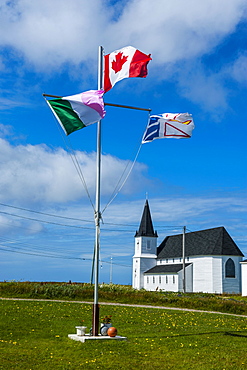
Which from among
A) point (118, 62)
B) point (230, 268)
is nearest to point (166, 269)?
point (230, 268)

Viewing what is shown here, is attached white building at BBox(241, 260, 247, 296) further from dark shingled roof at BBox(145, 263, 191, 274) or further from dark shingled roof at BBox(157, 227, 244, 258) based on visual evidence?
dark shingled roof at BBox(145, 263, 191, 274)

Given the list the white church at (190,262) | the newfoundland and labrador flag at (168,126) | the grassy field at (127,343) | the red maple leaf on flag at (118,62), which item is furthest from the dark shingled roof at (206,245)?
the red maple leaf on flag at (118,62)

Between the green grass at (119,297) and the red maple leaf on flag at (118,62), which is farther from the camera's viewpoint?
the green grass at (119,297)

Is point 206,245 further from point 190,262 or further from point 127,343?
point 127,343

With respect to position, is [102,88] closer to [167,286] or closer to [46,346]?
[46,346]

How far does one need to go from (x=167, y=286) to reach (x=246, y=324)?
46.1 meters

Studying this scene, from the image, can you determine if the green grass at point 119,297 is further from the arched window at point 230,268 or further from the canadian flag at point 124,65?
the arched window at point 230,268

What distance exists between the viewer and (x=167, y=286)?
6744 centimetres

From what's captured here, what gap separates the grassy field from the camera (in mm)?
12109

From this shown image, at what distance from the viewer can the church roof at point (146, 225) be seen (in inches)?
2997

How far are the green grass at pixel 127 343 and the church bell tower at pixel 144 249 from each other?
5242cm

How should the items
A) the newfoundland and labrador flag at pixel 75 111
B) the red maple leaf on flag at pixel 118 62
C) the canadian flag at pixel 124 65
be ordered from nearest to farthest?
the newfoundland and labrador flag at pixel 75 111, the canadian flag at pixel 124 65, the red maple leaf on flag at pixel 118 62

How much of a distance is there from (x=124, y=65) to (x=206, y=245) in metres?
51.4

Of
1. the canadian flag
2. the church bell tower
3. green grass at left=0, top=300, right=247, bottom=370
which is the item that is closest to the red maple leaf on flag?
the canadian flag
